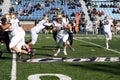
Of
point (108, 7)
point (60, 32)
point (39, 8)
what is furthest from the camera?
point (108, 7)

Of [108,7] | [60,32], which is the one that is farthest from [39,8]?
[60,32]

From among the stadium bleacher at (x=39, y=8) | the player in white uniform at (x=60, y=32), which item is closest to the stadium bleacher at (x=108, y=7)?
the stadium bleacher at (x=39, y=8)

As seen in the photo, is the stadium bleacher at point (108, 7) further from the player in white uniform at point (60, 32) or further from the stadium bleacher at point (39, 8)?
the player in white uniform at point (60, 32)

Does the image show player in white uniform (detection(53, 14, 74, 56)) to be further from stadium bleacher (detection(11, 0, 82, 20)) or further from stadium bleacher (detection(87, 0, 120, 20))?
stadium bleacher (detection(87, 0, 120, 20))

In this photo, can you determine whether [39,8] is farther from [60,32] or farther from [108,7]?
[60,32]

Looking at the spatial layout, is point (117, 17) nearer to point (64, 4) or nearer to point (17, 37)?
point (64, 4)

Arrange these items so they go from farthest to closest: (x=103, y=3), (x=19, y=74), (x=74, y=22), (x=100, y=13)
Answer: (x=103, y=3), (x=100, y=13), (x=74, y=22), (x=19, y=74)

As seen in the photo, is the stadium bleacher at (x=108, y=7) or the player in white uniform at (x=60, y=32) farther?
the stadium bleacher at (x=108, y=7)

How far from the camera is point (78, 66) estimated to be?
10.9 meters

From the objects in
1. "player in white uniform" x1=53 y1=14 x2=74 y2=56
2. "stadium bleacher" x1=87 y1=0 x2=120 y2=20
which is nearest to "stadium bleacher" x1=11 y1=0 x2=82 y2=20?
"stadium bleacher" x1=87 y1=0 x2=120 y2=20

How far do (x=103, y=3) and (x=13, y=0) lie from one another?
10998 mm

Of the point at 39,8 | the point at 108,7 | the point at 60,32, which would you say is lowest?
the point at 108,7

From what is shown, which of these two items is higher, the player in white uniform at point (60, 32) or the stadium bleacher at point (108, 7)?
the player in white uniform at point (60, 32)

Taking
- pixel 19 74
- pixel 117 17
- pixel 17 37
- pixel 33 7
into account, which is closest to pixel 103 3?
pixel 117 17
